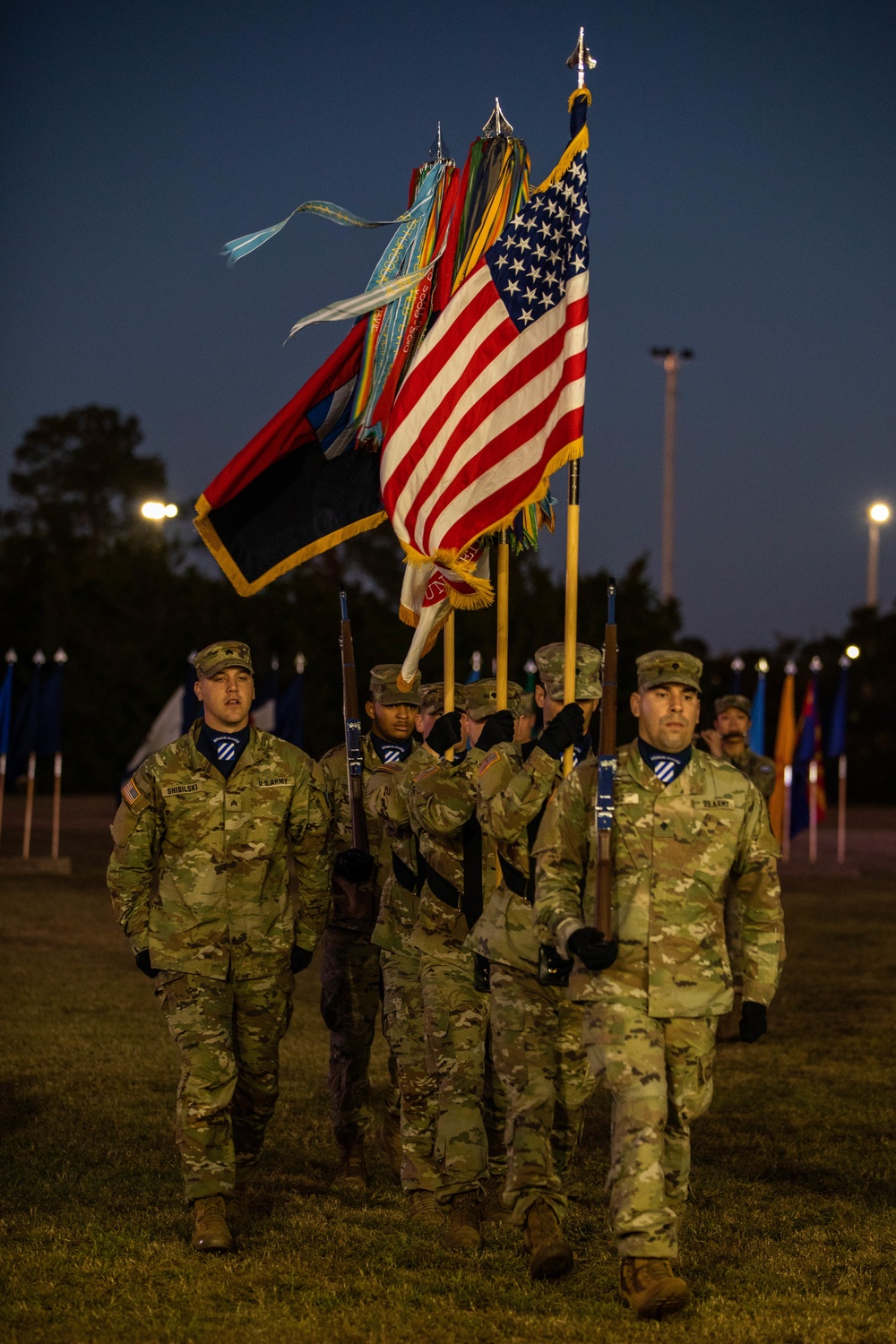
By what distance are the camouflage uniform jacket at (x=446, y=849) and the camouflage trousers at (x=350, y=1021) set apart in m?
0.84

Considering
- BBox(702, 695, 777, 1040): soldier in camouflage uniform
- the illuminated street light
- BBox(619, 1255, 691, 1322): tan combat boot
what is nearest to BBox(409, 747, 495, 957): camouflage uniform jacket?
BBox(619, 1255, 691, 1322): tan combat boot

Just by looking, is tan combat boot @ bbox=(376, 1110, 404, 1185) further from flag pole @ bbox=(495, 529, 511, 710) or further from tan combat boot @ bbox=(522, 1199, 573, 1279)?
flag pole @ bbox=(495, 529, 511, 710)

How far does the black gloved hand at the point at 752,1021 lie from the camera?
19.2 ft

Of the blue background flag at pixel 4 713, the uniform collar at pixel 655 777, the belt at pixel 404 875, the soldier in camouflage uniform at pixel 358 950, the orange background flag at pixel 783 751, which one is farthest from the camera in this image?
the orange background flag at pixel 783 751

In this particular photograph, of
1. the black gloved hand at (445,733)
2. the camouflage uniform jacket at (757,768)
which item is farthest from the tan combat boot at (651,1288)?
the camouflage uniform jacket at (757,768)

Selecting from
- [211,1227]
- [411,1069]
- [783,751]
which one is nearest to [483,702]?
[411,1069]

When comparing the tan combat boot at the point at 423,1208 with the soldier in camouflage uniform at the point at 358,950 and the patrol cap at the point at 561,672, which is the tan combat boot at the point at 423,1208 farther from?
the patrol cap at the point at 561,672

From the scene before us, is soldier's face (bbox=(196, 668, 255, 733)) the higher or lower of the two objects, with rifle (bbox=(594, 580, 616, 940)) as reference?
higher

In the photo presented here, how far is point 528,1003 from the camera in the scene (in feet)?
21.7

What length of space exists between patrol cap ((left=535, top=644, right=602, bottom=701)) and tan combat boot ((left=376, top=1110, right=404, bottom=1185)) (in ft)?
8.15

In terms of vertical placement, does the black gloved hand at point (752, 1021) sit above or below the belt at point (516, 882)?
below

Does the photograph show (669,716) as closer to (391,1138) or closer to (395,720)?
(395,720)

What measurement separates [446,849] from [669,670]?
166 cm

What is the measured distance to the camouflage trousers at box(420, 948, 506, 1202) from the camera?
680cm
